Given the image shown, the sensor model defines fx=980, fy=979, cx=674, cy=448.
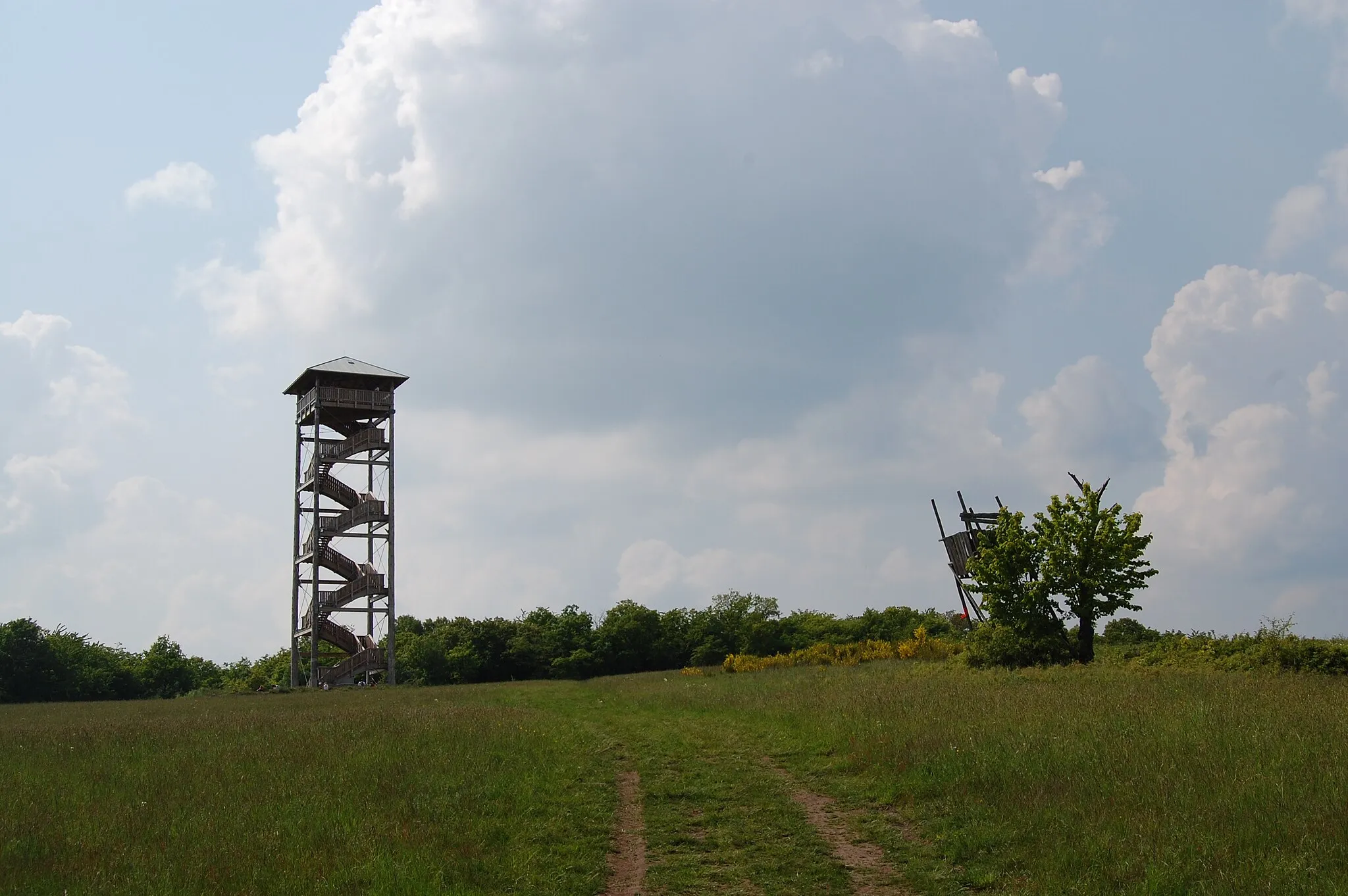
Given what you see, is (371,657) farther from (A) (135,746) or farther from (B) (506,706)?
(A) (135,746)

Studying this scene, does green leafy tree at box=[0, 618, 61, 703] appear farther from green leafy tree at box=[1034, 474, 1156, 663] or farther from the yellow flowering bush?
green leafy tree at box=[1034, 474, 1156, 663]

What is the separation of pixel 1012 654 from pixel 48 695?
62.8 meters

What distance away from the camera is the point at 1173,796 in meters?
11.3

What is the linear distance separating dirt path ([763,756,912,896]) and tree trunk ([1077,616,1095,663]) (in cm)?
1918

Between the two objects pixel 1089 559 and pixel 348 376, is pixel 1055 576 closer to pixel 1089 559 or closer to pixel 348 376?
pixel 1089 559

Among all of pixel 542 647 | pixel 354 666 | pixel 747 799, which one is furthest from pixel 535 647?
pixel 747 799

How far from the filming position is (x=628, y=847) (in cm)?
1201

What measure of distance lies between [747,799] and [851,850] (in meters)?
2.89

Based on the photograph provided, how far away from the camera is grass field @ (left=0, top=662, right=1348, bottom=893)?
33.0 ft

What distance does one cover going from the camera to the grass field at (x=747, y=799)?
10.0 metres

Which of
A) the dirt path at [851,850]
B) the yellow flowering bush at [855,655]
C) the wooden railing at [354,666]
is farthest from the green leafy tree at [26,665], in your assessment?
the dirt path at [851,850]

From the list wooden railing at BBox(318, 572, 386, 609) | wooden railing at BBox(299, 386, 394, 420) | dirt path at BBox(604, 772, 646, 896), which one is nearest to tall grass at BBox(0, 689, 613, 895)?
dirt path at BBox(604, 772, 646, 896)

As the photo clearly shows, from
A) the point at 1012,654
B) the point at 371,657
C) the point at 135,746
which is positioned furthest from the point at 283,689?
the point at 1012,654

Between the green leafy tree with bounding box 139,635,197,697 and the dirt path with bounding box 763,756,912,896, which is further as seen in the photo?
the green leafy tree with bounding box 139,635,197,697
